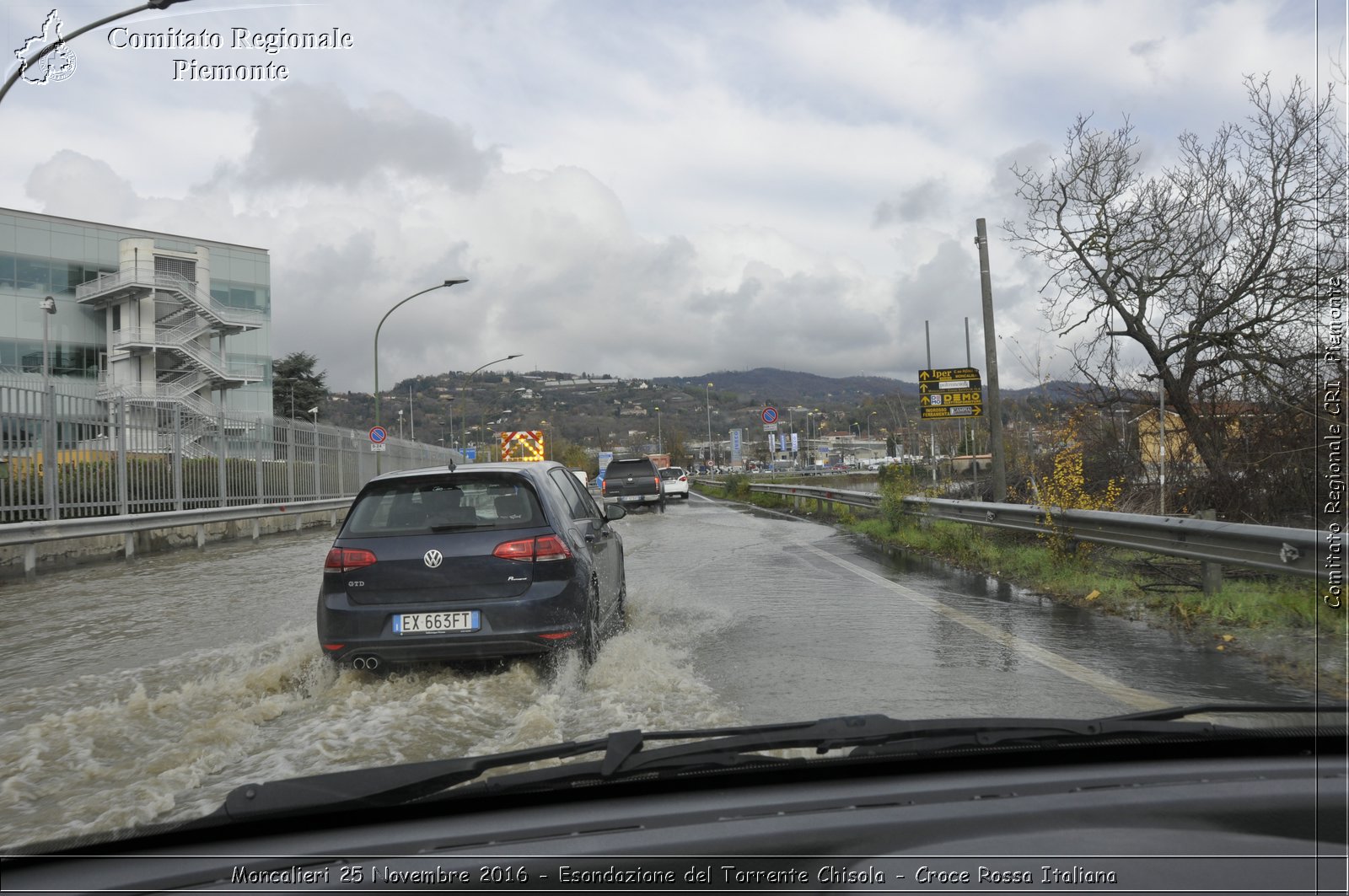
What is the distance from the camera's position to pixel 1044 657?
683 centimetres

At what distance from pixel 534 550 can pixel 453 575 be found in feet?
1.68

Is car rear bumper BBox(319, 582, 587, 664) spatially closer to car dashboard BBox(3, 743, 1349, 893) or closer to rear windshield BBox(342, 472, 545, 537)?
rear windshield BBox(342, 472, 545, 537)

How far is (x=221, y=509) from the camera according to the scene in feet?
64.5

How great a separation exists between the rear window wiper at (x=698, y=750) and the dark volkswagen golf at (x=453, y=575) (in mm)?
3414

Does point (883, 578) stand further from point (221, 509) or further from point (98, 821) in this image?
point (221, 509)

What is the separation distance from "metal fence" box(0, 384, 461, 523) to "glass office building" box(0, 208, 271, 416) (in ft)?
104

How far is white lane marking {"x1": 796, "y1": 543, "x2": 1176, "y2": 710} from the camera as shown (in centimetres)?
545

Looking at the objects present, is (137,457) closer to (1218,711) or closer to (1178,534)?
(1178,534)

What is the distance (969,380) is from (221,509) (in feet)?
49.4

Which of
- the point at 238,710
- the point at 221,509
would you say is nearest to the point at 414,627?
the point at 238,710

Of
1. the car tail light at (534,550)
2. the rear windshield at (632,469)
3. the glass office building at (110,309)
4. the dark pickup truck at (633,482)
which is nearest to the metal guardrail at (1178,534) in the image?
the car tail light at (534,550)

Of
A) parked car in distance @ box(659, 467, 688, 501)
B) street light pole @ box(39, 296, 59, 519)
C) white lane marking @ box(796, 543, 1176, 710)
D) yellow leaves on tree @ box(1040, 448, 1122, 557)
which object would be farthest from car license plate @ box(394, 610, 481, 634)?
parked car in distance @ box(659, 467, 688, 501)

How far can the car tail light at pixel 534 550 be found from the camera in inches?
246

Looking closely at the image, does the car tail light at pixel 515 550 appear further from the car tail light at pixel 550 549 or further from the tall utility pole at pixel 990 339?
the tall utility pole at pixel 990 339
